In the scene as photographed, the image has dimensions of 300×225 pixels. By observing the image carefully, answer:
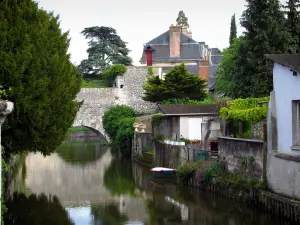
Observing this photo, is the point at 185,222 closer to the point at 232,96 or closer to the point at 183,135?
the point at 183,135

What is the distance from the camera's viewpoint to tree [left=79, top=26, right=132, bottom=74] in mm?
64562

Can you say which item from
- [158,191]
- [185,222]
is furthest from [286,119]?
[158,191]

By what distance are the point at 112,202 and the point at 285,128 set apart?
8.58 m

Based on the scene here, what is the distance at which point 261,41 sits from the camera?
3036cm

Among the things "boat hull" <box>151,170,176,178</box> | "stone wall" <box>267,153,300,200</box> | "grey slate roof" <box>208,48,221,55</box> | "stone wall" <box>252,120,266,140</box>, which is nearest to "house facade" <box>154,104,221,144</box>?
"boat hull" <box>151,170,176,178</box>

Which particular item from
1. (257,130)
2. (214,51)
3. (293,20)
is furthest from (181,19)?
(257,130)

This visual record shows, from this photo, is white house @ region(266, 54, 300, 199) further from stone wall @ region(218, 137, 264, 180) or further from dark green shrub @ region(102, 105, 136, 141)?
dark green shrub @ region(102, 105, 136, 141)

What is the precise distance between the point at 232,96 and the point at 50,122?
61.3 ft

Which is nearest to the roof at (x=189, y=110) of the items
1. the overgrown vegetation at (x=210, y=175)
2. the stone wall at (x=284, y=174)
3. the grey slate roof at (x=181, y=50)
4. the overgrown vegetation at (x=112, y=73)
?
the overgrown vegetation at (x=210, y=175)

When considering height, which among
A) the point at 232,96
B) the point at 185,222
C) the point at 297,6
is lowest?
the point at 185,222

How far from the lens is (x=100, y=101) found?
52.9 m

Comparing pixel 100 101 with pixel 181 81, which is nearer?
pixel 181 81

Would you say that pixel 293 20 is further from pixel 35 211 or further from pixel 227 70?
pixel 35 211

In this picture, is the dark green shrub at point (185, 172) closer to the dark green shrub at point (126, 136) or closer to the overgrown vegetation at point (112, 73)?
the dark green shrub at point (126, 136)
